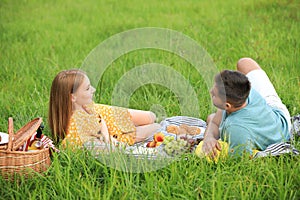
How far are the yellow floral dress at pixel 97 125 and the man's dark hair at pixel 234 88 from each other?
87 centimetres

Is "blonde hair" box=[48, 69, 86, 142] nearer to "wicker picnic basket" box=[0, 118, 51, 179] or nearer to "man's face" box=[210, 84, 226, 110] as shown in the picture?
"wicker picnic basket" box=[0, 118, 51, 179]

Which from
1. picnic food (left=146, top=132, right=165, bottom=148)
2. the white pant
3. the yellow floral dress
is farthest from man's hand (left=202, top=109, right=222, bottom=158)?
the yellow floral dress

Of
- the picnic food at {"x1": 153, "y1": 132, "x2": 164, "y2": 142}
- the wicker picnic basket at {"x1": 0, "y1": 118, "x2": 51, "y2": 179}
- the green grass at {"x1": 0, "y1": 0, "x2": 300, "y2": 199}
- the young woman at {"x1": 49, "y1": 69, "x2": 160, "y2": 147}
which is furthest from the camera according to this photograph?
the picnic food at {"x1": 153, "y1": 132, "x2": 164, "y2": 142}

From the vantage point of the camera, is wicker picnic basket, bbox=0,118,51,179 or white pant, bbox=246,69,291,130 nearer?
wicker picnic basket, bbox=0,118,51,179

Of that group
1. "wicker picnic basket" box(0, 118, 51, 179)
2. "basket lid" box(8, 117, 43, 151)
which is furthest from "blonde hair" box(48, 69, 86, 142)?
"wicker picnic basket" box(0, 118, 51, 179)

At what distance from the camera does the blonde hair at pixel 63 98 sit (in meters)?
3.19

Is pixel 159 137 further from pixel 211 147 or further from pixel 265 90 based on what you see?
pixel 265 90

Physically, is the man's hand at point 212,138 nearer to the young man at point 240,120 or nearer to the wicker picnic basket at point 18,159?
the young man at point 240,120

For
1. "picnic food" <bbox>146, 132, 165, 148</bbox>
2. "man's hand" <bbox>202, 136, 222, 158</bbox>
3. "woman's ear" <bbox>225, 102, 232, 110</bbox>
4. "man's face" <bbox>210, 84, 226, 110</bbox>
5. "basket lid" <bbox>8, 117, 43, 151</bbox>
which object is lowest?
"picnic food" <bbox>146, 132, 165, 148</bbox>

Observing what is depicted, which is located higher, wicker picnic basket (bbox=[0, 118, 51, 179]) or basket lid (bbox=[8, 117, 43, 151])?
basket lid (bbox=[8, 117, 43, 151])

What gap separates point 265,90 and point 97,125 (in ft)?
4.23

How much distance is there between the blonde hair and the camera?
10.5 feet

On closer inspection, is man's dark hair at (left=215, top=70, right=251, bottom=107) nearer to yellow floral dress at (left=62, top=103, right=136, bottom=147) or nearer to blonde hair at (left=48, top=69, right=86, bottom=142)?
yellow floral dress at (left=62, top=103, right=136, bottom=147)

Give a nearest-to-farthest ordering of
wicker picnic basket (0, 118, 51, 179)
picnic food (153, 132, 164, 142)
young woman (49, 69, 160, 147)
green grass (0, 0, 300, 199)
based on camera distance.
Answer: green grass (0, 0, 300, 199)
wicker picnic basket (0, 118, 51, 179)
young woman (49, 69, 160, 147)
picnic food (153, 132, 164, 142)
